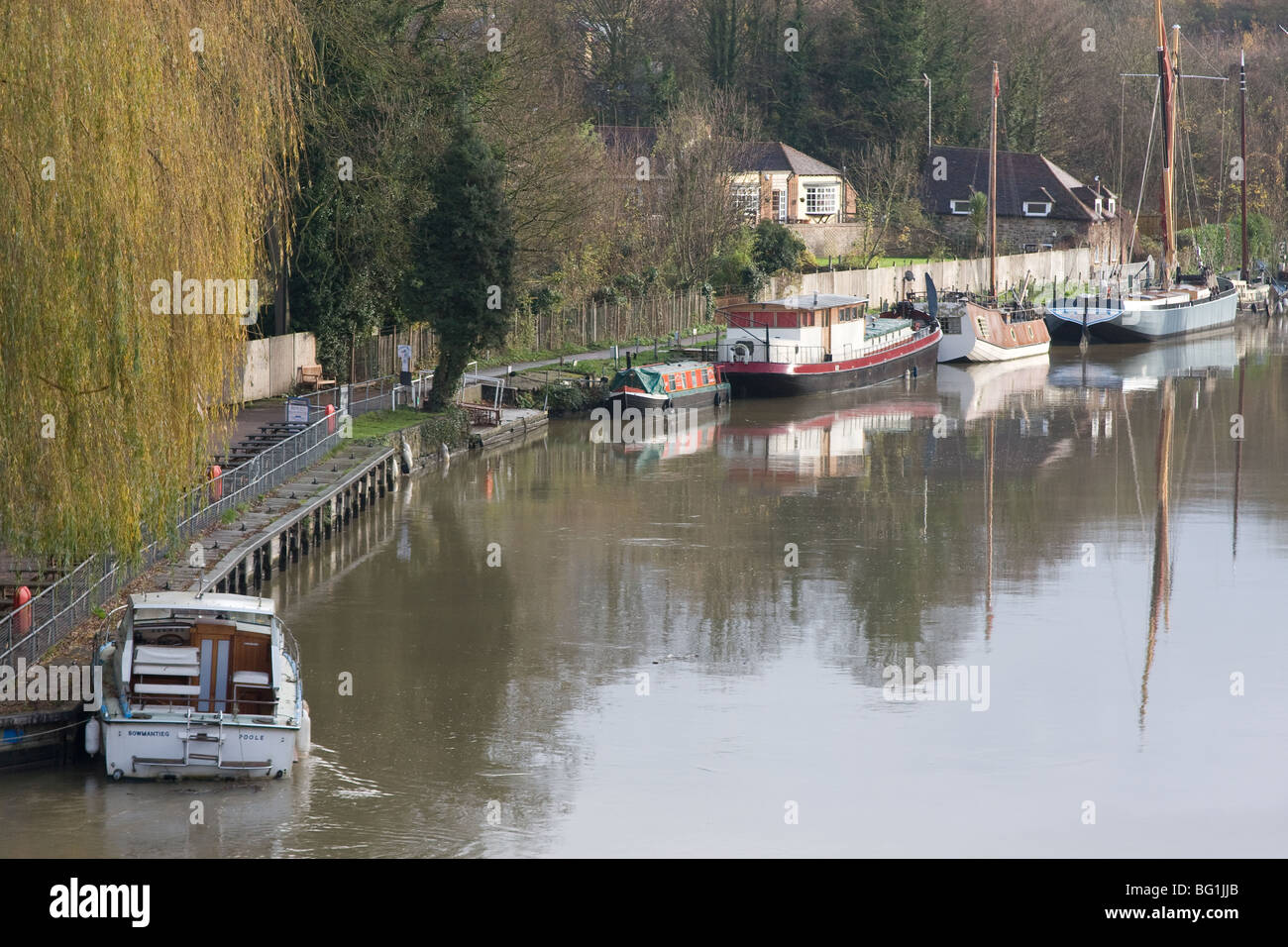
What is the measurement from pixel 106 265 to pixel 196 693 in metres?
4.42

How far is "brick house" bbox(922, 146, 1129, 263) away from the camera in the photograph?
7856cm

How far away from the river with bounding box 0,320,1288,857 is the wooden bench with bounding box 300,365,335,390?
14.6 feet

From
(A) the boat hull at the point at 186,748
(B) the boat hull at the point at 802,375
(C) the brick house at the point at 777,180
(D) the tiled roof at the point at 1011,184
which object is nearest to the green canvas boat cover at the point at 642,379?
(B) the boat hull at the point at 802,375

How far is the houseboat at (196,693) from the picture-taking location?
52.7ft

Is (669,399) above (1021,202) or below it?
below

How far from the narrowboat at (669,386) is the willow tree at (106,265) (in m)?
25.3

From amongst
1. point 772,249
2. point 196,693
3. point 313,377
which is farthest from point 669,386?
point 196,693

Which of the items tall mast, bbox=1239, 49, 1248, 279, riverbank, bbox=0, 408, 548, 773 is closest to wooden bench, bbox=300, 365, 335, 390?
riverbank, bbox=0, 408, 548, 773

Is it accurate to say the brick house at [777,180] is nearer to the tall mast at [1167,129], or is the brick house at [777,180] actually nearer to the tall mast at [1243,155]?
the tall mast at [1167,129]

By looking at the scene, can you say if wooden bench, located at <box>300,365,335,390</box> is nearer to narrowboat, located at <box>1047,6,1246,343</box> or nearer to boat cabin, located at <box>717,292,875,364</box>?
boat cabin, located at <box>717,292,875,364</box>

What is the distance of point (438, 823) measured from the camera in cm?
1588

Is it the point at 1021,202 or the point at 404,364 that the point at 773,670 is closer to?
the point at 404,364

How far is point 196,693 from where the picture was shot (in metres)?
16.6

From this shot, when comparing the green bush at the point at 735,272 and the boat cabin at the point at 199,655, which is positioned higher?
the green bush at the point at 735,272
